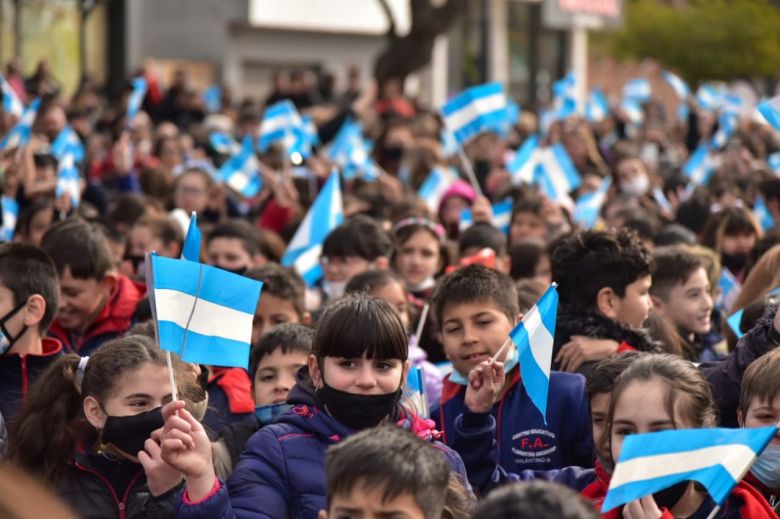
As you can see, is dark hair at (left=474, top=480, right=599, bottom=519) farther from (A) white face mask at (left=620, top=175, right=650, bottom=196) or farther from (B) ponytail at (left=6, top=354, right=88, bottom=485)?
(A) white face mask at (left=620, top=175, right=650, bottom=196)

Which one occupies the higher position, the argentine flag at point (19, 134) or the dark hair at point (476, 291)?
the dark hair at point (476, 291)

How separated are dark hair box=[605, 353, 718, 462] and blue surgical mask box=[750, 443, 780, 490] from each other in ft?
0.61

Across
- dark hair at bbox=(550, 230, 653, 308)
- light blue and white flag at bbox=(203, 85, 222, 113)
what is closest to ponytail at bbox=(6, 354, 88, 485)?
dark hair at bbox=(550, 230, 653, 308)

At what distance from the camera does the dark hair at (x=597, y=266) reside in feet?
20.3

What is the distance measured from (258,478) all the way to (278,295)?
2632 millimetres

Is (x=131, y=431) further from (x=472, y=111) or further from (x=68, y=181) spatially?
(x=472, y=111)

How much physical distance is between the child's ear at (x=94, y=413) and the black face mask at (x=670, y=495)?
175 centimetres

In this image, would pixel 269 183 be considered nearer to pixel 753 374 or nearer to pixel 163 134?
pixel 163 134

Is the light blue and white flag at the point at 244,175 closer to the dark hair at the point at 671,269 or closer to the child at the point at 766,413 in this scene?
the dark hair at the point at 671,269

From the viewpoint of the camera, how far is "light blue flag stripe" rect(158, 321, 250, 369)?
175 inches

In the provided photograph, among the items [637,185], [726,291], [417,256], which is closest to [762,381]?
[726,291]

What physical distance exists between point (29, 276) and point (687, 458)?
324cm

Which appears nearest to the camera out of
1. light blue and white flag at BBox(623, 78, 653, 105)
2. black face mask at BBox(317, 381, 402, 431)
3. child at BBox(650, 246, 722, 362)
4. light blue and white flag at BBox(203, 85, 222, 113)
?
black face mask at BBox(317, 381, 402, 431)

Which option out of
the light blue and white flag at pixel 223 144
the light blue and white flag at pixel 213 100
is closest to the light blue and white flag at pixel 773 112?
the light blue and white flag at pixel 223 144
